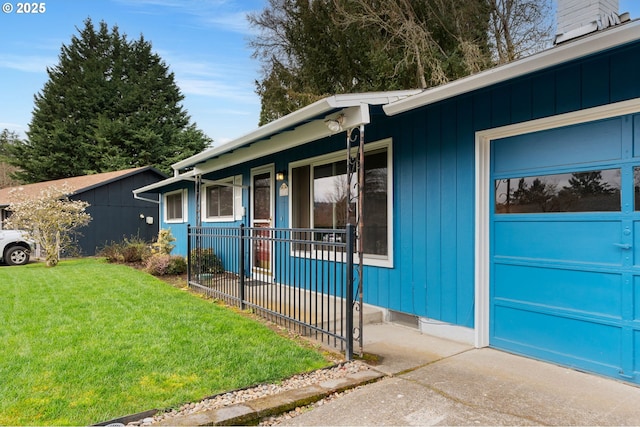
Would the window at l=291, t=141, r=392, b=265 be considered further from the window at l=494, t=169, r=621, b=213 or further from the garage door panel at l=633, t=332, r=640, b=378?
the garage door panel at l=633, t=332, r=640, b=378

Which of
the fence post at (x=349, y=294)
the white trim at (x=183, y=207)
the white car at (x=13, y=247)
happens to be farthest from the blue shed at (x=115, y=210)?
the fence post at (x=349, y=294)

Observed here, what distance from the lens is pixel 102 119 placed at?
81.9 feet

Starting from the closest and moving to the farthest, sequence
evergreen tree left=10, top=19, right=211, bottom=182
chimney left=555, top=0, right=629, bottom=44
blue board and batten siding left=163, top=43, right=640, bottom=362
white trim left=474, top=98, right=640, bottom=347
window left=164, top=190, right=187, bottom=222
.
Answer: blue board and batten siding left=163, top=43, right=640, bottom=362, chimney left=555, top=0, right=629, bottom=44, white trim left=474, top=98, right=640, bottom=347, window left=164, top=190, right=187, bottom=222, evergreen tree left=10, top=19, right=211, bottom=182

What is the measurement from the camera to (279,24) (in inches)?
576

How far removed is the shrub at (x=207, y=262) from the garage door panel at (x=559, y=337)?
4817mm

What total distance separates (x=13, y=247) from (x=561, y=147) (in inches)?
557

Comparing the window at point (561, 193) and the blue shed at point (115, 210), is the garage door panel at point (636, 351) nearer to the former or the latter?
the window at point (561, 193)

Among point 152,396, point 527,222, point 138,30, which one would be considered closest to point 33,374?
point 152,396

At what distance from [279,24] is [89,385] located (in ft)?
46.6

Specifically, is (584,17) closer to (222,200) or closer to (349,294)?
(349,294)

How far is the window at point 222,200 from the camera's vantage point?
340 inches

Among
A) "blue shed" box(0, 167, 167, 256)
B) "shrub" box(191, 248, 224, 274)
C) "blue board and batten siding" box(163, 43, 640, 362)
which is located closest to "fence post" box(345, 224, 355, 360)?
"blue board and batten siding" box(163, 43, 640, 362)

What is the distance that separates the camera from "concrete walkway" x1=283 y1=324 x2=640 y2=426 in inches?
100.0

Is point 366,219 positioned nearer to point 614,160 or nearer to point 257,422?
point 614,160
